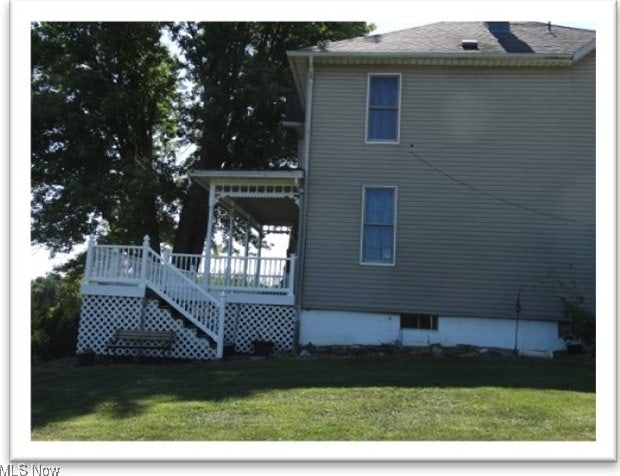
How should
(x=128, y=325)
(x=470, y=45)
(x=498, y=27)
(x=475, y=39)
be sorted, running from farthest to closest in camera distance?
(x=498, y=27)
(x=475, y=39)
(x=470, y=45)
(x=128, y=325)

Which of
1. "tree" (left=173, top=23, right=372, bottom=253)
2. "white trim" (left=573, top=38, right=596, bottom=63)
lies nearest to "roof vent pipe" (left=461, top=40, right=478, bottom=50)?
"white trim" (left=573, top=38, right=596, bottom=63)

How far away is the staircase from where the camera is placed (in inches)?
558

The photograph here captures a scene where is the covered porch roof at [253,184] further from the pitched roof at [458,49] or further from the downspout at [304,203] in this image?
the pitched roof at [458,49]

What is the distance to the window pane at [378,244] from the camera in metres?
14.9

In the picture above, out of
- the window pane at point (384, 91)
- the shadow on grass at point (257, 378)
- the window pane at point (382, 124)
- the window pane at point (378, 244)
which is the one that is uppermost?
the window pane at point (384, 91)

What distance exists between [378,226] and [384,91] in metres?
2.90

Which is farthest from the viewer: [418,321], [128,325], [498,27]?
[498,27]

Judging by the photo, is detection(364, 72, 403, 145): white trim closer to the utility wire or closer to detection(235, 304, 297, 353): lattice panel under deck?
the utility wire

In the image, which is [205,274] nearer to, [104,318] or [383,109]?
[104,318]

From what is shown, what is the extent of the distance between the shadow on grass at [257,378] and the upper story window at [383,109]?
4.74 metres

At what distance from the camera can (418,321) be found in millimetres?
14727

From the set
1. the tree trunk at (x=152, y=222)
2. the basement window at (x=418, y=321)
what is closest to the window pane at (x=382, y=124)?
the basement window at (x=418, y=321)

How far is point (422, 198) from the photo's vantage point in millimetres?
14898

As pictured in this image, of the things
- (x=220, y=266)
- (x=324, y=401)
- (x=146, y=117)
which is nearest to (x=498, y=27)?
(x=220, y=266)
